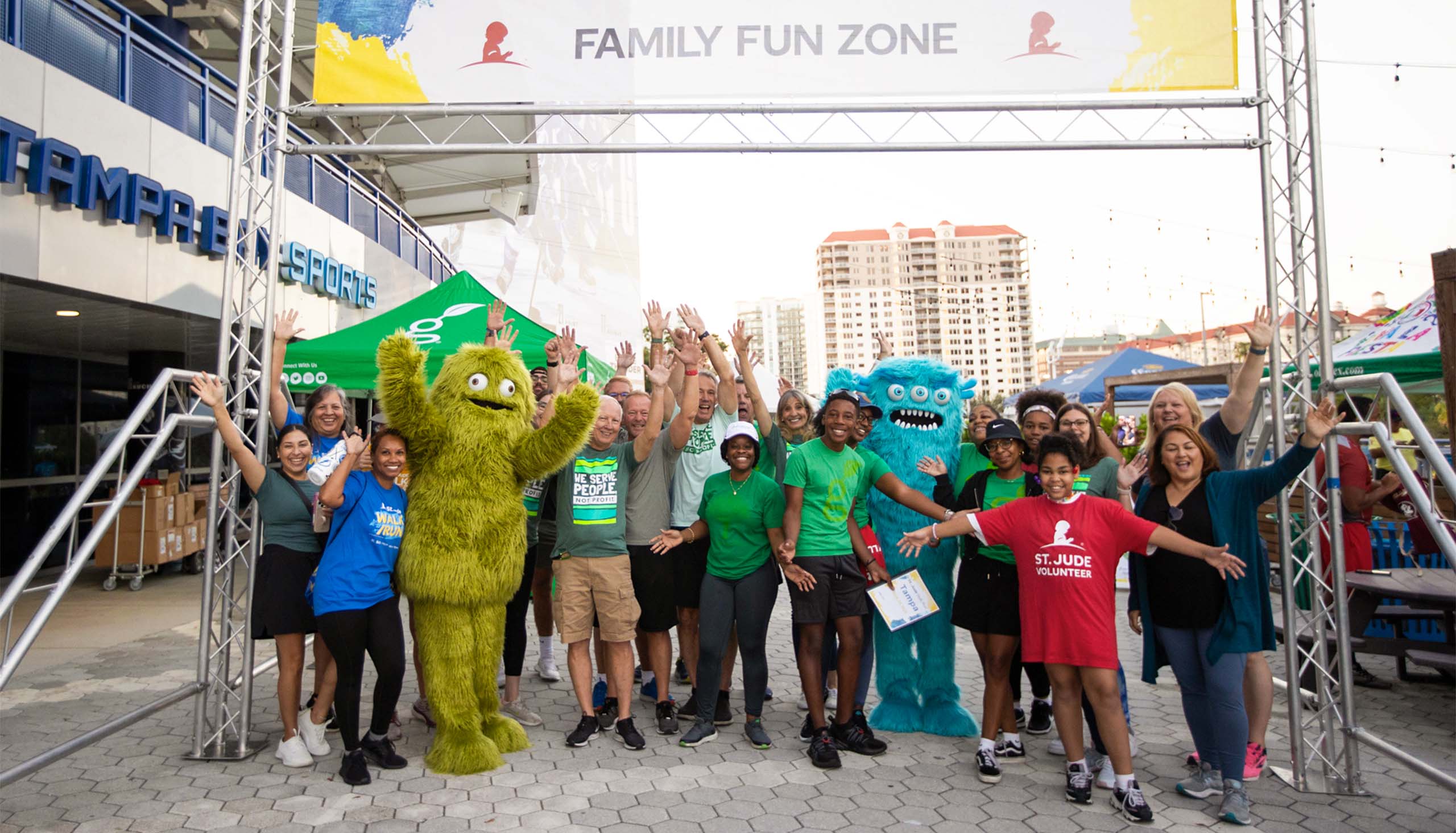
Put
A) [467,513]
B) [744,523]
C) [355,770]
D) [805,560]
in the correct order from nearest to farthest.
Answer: [355,770]
[467,513]
[805,560]
[744,523]

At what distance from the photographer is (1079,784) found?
376cm

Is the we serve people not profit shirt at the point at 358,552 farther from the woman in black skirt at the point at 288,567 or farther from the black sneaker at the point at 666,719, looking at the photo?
the black sneaker at the point at 666,719

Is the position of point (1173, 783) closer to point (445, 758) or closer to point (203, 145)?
point (445, 758)

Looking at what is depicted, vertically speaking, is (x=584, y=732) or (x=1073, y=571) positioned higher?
(x=1073, y=571)

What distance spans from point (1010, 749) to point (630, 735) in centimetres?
181

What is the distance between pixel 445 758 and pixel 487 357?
1.86 meters

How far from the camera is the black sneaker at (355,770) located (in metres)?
3.98

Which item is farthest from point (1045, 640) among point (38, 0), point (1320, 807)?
point (38, 0)

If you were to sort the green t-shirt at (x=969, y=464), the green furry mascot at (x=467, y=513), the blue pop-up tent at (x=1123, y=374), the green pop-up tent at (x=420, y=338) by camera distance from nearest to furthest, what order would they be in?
the green furry mascot at (x=467, y=513), the green t-shirt at (x=969, y=464), the green pop-up tent at (x=420, y=338), the blue pop-up tent at (x=1123, y=374)

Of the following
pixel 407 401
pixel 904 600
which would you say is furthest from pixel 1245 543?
pixel 407 401

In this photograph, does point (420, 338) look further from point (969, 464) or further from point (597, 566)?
point (969, 464)

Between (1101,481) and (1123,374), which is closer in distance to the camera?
(1101,481)

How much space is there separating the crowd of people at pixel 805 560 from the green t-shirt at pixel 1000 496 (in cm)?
1

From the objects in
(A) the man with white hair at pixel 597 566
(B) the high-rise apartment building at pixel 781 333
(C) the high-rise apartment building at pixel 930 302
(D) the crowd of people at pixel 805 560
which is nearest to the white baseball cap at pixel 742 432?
(D) the crowd of people at pixel 805 560
